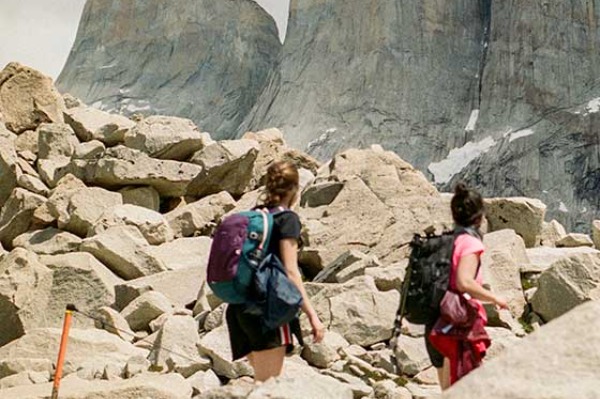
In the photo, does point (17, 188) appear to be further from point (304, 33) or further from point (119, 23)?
point (119, 23)

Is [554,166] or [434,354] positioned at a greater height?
[434,354]

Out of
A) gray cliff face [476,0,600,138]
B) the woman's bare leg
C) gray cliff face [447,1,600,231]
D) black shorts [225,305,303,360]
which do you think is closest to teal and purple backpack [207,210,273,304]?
black shorts [225,305,303,360]

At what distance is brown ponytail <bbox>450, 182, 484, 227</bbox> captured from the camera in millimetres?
6184

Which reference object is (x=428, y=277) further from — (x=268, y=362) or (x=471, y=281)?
(x=268, y=362)

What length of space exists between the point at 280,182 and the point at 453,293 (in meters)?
1.29

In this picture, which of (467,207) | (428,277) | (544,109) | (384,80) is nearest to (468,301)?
(428,277)

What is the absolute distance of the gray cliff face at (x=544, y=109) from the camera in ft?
129

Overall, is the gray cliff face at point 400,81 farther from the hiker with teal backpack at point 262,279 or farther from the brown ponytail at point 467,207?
the hiker with teal backpack at point 262,279

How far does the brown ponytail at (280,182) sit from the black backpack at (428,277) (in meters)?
0.92

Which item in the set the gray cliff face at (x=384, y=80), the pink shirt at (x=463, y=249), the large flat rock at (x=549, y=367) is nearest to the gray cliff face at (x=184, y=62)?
the gray cliff face at (x=384, y=80)

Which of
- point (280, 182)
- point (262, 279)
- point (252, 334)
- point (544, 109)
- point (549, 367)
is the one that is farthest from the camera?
point (544, 109)

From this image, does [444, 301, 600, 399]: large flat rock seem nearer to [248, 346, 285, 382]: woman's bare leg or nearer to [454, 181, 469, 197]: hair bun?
[454, 181, 469, 197]: hair bun

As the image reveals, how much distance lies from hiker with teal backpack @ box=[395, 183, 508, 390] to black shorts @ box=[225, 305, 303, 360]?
0.79 m

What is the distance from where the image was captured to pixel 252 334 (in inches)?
236
